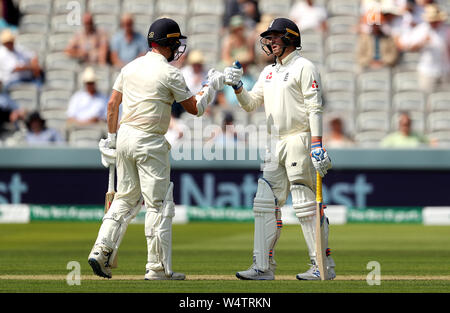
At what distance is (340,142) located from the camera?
47.0 ft

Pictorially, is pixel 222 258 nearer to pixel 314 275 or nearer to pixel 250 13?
pixel 314 275

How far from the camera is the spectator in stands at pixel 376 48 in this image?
15.5 meters

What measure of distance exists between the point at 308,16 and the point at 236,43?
1580 millimetres

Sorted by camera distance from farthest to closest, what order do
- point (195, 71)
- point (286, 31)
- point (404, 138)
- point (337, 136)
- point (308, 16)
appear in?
point (308, 16) → point (195, 71) → point (337, 136) → point (404, 138) → point (286, 31)

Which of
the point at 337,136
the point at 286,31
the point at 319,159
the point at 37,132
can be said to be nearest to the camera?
the point at 319,159

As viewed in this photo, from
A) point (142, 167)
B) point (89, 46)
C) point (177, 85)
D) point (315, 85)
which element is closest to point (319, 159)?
point (315, 85)

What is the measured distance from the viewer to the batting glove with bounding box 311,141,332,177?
724 cm

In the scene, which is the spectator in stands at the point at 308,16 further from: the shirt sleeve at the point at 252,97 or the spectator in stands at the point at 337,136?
the shirt sleeve at the point at 252,97

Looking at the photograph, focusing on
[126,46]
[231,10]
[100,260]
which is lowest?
[100,260]

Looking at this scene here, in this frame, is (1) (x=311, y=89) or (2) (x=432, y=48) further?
(2) (x=432, y=48)

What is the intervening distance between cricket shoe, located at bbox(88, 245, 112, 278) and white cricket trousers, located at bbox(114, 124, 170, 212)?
37 centimetres

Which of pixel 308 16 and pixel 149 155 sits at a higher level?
pixel 308 16

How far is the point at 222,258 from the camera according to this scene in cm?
970

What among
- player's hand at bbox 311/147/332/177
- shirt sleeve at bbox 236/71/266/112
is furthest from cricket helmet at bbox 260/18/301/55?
player's hand at bbox 311/147/332/177
